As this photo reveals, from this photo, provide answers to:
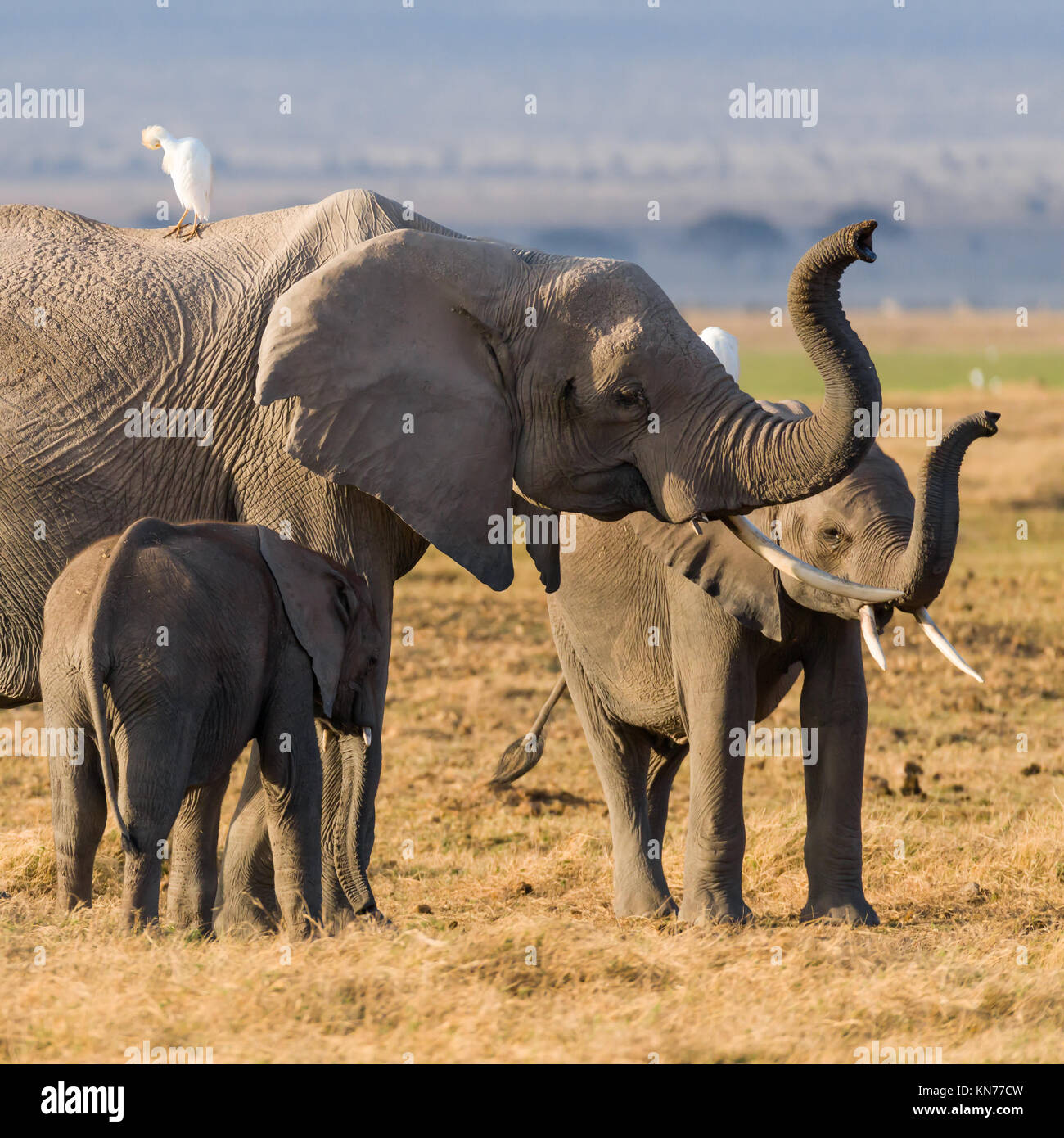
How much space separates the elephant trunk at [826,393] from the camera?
6.16 m


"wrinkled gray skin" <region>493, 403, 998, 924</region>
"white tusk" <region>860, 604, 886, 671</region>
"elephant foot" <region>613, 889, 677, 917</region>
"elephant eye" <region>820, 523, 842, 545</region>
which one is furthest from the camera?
"elephant foot" <region>613, 889, 677, 917</region>

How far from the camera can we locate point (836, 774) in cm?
779

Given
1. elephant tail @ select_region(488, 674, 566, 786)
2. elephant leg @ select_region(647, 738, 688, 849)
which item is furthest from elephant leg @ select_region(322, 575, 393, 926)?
elephant leg @ select_region(647, 738, 688, 849)

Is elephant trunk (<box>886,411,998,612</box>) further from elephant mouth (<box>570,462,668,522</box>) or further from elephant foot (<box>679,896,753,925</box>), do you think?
elephant foot (<box>679,896,753,925</box>)

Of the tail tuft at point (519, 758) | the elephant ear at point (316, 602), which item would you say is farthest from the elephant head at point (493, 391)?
the tail tuft at point (519, 758)

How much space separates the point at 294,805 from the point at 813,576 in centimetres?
214

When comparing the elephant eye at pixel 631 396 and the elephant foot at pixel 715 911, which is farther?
the elephant foot at pixel 715 911

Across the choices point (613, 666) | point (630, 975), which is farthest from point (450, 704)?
point (630, 975)

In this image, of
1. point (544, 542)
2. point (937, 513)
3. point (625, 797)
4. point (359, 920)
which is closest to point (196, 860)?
point (359, 920)

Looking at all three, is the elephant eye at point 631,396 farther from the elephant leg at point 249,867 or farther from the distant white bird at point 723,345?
the distant white bird at point 723,345

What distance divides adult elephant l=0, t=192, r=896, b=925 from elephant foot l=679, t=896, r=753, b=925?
147 centimetres

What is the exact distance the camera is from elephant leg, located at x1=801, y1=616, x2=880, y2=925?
25.4 ft

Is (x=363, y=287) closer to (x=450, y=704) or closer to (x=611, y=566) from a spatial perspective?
(x=611, y=566)

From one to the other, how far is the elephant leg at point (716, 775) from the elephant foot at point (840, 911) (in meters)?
0.35
